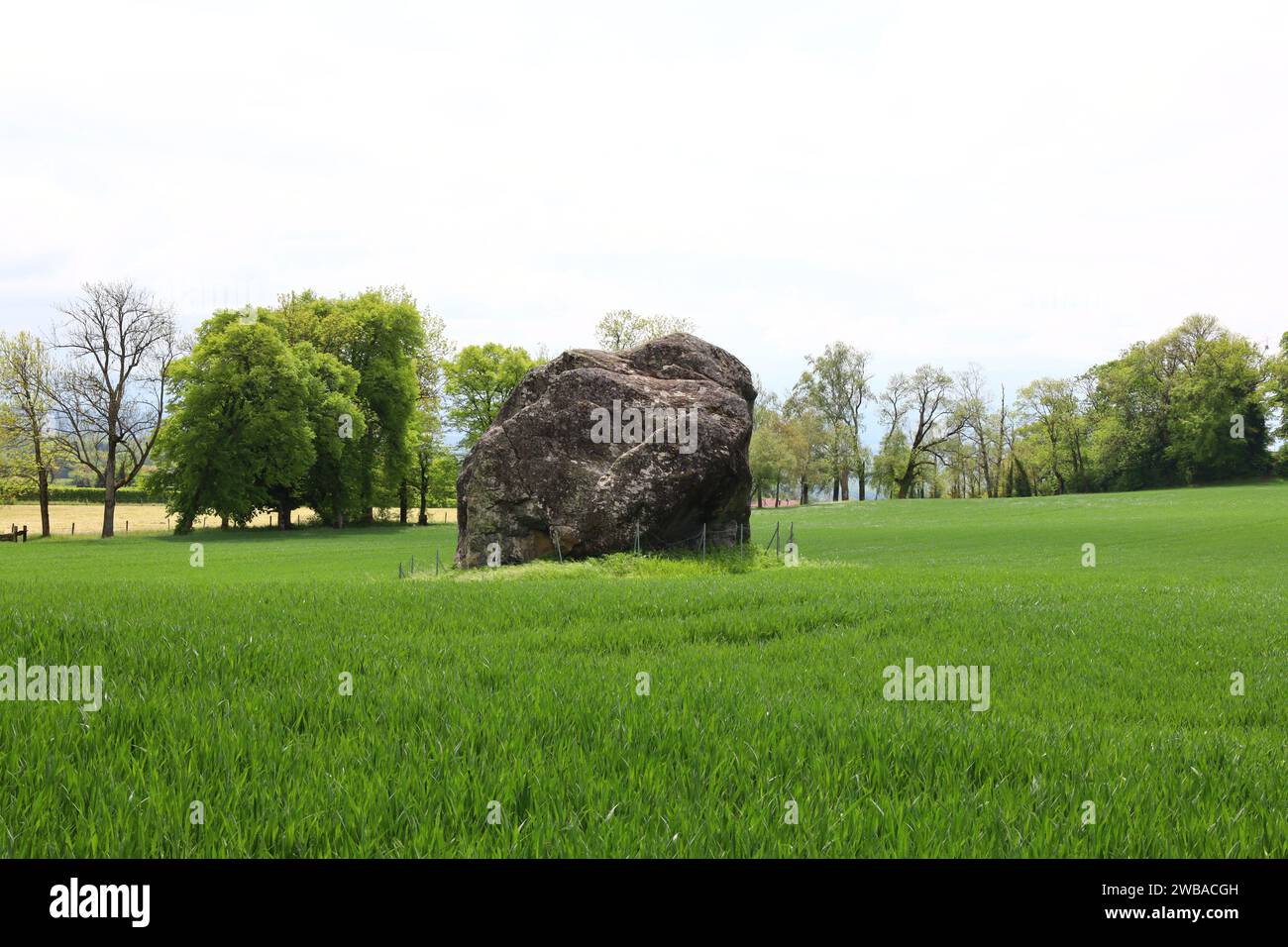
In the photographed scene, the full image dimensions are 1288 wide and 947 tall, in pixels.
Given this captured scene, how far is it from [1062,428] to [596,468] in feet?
294

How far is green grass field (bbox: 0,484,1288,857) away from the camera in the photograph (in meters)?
3.52

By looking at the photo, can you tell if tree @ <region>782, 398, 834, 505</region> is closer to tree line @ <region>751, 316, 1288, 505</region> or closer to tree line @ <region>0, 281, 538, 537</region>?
tree line @ <region>751, 316, 1288, 505</region>

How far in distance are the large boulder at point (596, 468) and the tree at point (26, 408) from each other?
4443 centimetres

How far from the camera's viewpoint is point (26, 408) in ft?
168

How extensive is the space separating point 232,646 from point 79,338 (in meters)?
57.7

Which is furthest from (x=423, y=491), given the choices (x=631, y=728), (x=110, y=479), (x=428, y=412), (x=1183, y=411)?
(x=1183, y=411)

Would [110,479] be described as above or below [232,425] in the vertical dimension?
below

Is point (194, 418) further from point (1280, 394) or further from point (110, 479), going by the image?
point (1280, 394)

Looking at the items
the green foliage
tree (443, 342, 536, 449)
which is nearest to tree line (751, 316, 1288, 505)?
the green foliage

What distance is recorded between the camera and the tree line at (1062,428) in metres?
78.1

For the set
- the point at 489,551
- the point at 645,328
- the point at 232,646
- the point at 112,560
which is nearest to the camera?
the point at 232,646
